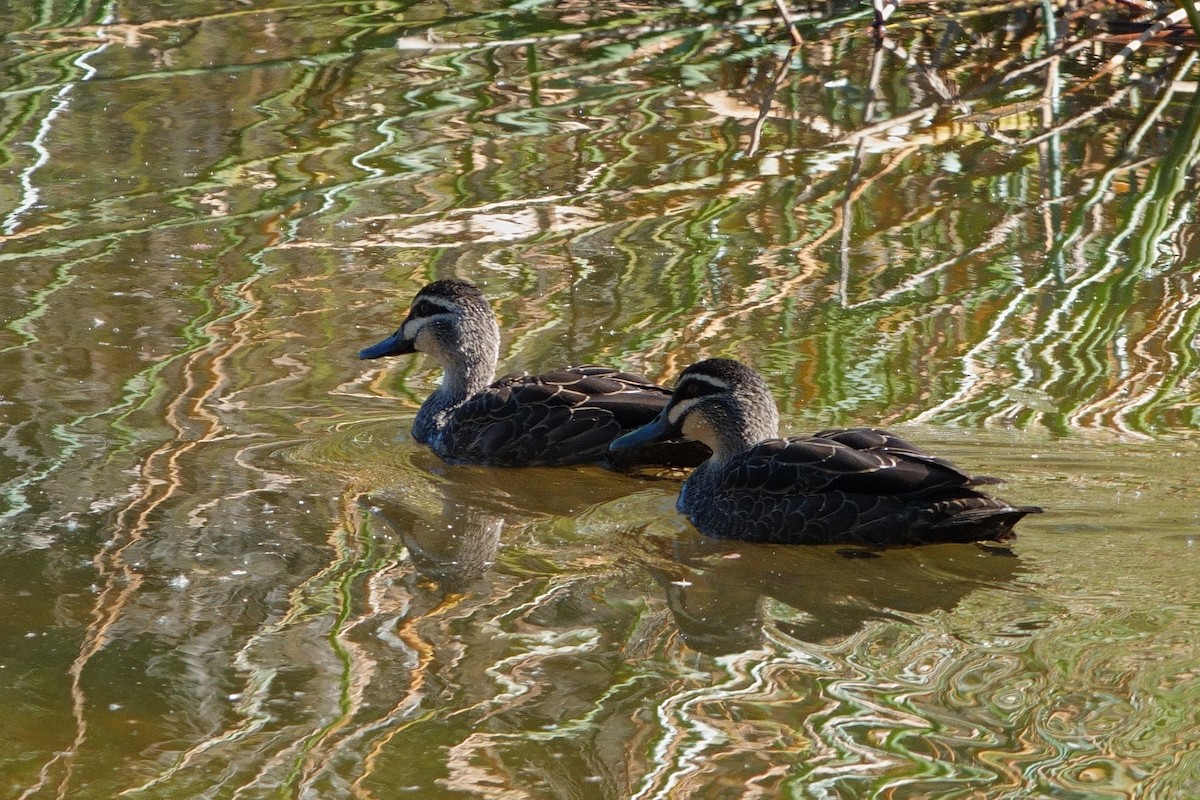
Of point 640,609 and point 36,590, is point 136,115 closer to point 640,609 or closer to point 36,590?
point 36,590

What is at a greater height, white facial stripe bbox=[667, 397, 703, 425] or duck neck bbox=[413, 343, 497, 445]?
white facial stripe bbox=[667, 397, 703, 425]

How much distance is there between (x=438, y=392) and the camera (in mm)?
8914

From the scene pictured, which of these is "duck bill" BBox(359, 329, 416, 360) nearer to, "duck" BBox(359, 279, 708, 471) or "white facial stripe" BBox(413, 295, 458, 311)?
"duck" BBox(359, 279, 708, 471)

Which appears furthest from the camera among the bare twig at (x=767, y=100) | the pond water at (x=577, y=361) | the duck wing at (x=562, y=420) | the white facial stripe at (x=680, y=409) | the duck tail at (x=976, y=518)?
the bare twig at (x=767, y=100)

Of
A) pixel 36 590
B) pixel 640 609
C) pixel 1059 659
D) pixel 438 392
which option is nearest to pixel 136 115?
pixel 438 392

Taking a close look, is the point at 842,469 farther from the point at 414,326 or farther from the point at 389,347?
the point at 389,347

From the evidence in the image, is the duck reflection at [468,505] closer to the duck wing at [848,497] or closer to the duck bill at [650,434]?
the duck bill at [650,434]

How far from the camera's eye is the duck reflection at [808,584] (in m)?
6.38

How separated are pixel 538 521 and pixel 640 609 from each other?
3.88 feet

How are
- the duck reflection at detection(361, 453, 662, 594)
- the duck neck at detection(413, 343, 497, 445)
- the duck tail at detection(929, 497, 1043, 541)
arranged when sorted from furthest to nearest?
the duck neck at detection(413, 343, 497, 445) < the duck reflection at detection(361, 453, 662, 594) < the duck tail at detection(929, 497, 1043, 541)

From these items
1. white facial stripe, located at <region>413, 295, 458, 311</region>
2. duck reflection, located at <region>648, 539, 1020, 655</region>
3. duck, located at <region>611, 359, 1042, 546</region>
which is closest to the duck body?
duck, located at <region>611, 359, 1042, 546</region>

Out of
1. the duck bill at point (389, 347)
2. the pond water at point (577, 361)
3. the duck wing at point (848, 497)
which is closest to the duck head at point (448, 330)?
the duck bill at point (389, 347)

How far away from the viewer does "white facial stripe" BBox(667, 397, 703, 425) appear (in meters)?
7.66

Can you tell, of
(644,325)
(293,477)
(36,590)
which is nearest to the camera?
(36,590)
